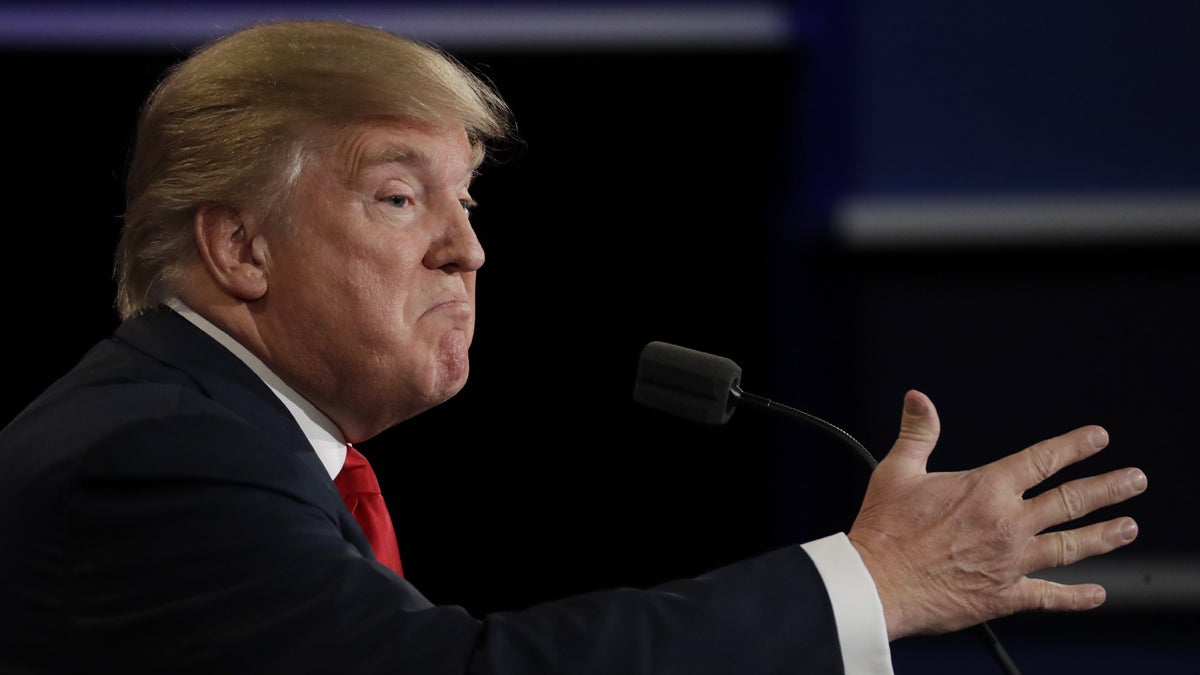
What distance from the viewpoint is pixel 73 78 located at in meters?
2.05

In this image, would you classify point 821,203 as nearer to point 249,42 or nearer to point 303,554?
point 249,42

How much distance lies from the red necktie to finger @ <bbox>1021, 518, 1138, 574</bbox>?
65cm

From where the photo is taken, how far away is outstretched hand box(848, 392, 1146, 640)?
3.14 feet

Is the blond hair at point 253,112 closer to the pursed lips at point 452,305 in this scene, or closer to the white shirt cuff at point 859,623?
the pursed lips at point 452,305

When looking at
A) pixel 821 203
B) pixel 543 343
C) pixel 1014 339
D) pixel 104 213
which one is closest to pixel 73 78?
pixel 104 213

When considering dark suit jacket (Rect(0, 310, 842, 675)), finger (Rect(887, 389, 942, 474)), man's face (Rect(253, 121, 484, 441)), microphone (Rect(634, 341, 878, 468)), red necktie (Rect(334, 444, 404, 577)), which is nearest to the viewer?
dark suit jacket (Rect(0, 310, 842, 675))

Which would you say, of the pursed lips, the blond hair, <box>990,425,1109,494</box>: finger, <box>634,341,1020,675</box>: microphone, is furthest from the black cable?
the blond hair

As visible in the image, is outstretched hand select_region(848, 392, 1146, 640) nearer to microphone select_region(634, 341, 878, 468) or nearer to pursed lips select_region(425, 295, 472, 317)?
microphone select_region(634, 341, 878, 468)

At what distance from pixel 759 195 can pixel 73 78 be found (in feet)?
3.45

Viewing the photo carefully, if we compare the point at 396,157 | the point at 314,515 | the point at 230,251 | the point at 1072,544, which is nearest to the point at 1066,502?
the point at 1072,544

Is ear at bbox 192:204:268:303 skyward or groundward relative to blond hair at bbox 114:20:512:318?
groundward

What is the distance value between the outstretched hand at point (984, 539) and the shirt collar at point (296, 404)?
512mm

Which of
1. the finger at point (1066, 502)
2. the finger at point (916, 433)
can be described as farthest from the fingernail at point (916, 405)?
the finger at point (1066, 502)

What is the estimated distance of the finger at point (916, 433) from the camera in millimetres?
1014
